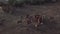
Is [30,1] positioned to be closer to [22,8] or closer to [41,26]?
[22,8]

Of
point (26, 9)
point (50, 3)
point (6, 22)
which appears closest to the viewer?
point (6, 22)

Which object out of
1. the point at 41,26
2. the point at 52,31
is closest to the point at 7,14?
the point at 41,26

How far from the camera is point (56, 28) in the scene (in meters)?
2.89

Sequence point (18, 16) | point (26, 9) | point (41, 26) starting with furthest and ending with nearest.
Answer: point (26, 9)
point (18, 16)
point (41, 26)

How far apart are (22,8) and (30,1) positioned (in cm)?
61

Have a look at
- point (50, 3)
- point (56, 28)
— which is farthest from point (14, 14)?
point (50, 3)

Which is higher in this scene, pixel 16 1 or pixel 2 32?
pixel 16 1

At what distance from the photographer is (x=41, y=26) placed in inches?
113

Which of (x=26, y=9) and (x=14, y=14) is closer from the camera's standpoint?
(x=14, y=14)

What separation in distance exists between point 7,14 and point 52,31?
1221 millimetres

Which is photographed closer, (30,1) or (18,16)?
(18,16)

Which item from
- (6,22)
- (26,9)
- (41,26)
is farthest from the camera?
(26,9)

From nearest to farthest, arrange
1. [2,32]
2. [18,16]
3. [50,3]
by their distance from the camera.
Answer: [2,32], [18,16], [50,3]

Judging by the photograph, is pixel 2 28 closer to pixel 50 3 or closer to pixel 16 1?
pixel 16 1
